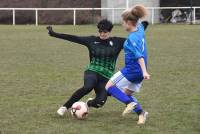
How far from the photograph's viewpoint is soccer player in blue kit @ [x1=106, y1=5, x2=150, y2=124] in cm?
753

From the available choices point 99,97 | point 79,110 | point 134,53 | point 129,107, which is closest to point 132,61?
point 134,53

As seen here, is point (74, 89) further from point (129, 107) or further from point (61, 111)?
point (129, 107)

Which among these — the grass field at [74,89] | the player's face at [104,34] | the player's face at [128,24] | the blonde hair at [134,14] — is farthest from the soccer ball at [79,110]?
the blonde hair at [134,14]

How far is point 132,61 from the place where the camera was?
7.64 metres

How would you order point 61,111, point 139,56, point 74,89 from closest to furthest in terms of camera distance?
1. point 139,56
2. point 61,111
3. point 74,89

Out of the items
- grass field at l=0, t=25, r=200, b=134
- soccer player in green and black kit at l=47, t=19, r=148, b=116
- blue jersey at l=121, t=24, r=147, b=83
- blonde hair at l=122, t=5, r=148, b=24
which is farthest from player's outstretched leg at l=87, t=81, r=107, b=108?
blonde hair at l=122, t=5, r=148, b=24

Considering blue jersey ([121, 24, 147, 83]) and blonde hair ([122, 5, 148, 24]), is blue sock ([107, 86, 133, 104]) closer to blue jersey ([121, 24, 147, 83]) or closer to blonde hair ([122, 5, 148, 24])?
blue jersey ([121, 24, 147, 83])

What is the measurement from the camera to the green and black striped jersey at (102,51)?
8.13 meters

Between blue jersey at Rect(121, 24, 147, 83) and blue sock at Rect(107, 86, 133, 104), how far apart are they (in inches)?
8.8

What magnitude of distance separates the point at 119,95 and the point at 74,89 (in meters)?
3.14

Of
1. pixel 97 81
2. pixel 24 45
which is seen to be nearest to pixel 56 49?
pixel 24 45

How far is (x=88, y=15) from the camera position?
38500 mm

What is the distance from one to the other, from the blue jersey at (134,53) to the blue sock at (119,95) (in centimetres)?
22

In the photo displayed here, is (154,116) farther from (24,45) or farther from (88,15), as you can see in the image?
(88,15)
